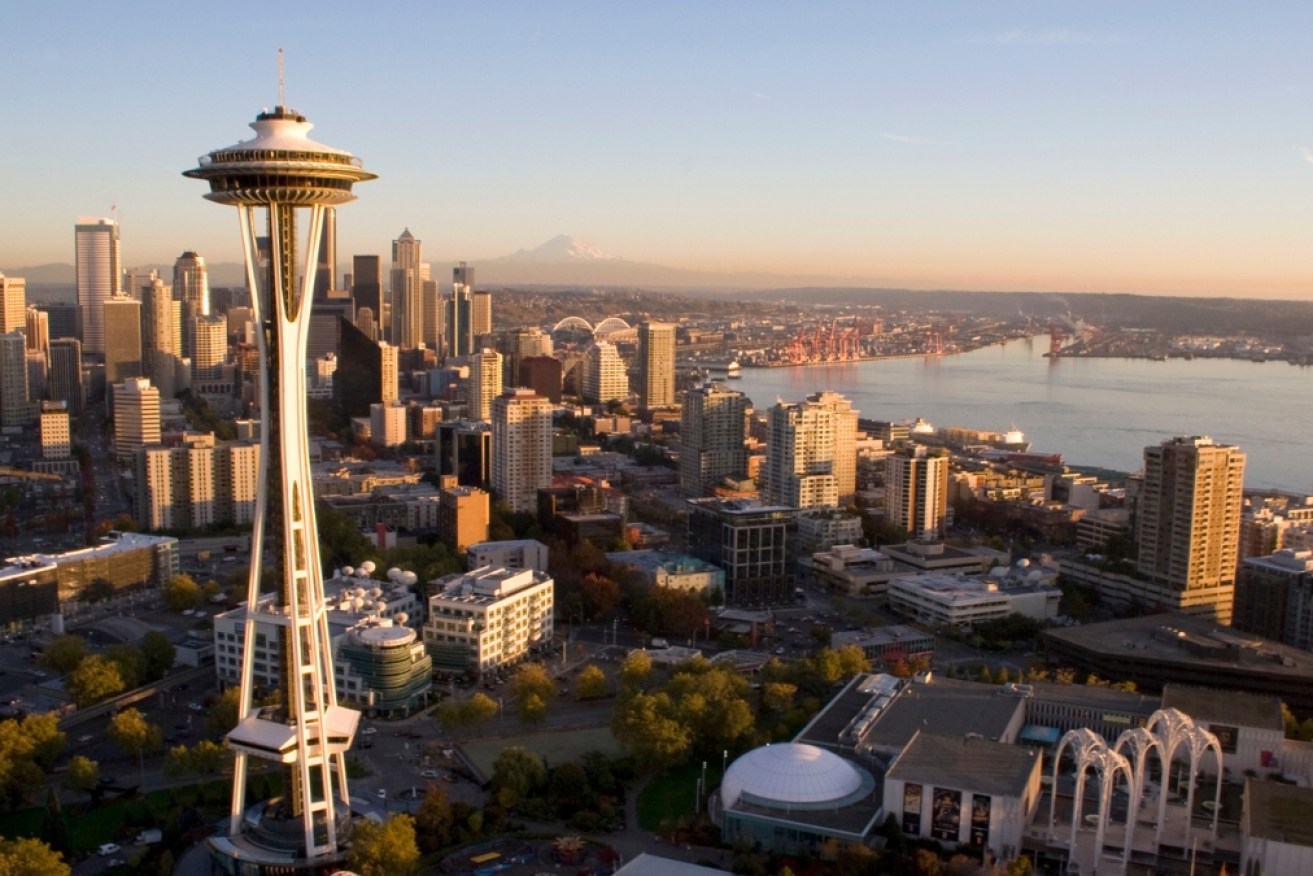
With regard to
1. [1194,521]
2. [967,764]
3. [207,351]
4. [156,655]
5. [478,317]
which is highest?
[478,317]

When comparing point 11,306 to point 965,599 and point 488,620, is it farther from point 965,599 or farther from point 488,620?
point 965,599

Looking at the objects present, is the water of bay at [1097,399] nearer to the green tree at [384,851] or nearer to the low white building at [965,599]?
the low white building at [965,599]

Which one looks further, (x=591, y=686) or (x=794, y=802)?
(x=591, y=686)

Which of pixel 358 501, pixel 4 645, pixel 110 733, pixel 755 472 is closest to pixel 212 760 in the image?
pixel 110 733

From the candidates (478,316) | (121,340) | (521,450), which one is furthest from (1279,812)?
(478,316)

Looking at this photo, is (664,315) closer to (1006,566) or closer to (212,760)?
(1006,566)
